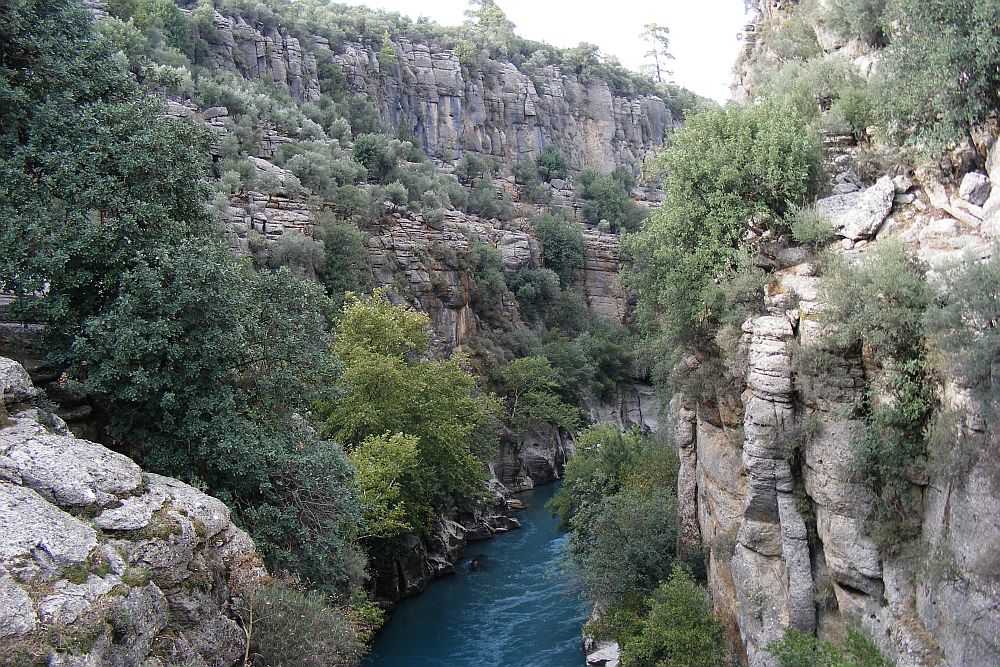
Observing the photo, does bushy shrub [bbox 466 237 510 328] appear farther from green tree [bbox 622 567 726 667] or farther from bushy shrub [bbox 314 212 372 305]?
green tree [bbox 622 567 726 667]

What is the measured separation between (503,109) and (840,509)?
2634 inches

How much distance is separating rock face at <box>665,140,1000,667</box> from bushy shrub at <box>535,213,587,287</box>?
43.2m

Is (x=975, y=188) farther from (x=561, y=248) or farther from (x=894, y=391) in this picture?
(x=561, y=248)

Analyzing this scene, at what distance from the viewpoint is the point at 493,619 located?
24141 millimetres

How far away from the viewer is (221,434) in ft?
41.1

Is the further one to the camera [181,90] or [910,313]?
[181,90]

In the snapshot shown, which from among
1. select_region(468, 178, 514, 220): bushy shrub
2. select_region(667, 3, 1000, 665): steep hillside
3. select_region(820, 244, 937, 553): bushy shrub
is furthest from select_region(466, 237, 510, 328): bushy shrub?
select_region(820, 244, 937, 553): bushy shrub

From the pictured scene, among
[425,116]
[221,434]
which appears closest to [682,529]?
[221,434]

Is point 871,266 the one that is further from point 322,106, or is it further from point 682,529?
point 322,106

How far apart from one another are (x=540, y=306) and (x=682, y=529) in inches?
1452

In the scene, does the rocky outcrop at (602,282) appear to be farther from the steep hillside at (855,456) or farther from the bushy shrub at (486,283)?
the steep hillside at (855,456)

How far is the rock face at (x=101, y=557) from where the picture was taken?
7.74 m

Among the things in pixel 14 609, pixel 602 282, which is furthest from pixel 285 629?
pixel 602 282

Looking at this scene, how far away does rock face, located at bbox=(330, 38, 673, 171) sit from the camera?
67750mm
